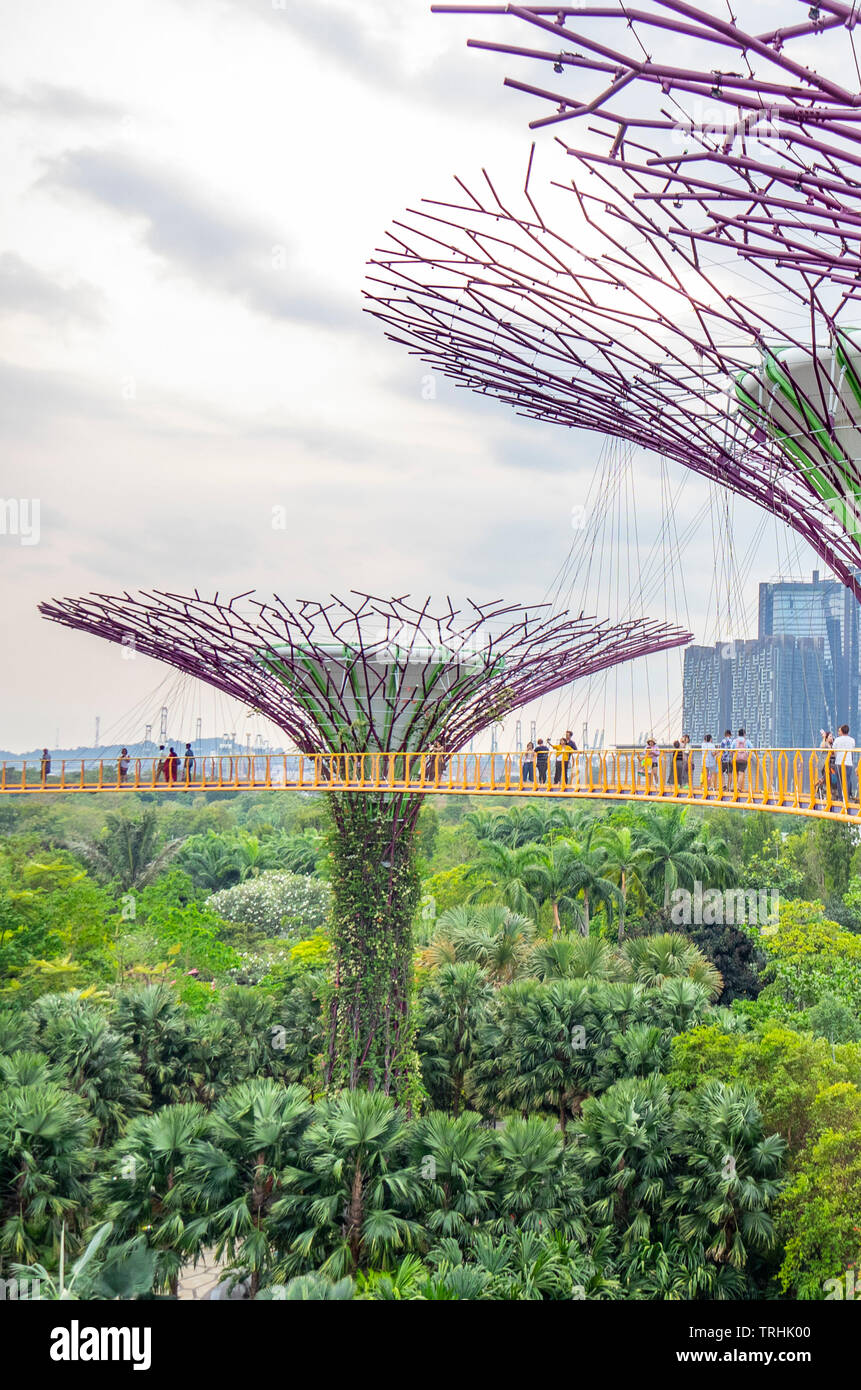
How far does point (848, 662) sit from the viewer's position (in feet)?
216

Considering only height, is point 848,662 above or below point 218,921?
above

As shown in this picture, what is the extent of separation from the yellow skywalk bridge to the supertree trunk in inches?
40.2

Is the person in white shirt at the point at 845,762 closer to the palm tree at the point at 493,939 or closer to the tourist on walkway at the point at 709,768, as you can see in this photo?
the tourist on walkway at the point at 709,768

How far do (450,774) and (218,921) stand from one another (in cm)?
2157

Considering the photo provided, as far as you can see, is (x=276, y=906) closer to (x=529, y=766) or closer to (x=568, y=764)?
(x=529, y=766)

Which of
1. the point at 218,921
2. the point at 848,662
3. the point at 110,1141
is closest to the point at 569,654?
the point at 110,1141

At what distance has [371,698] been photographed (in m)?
20.1

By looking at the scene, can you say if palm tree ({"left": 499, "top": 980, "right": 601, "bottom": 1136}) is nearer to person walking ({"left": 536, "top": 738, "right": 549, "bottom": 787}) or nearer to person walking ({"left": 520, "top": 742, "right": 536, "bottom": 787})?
person walking ({"left": 520, "top": 742, "right": 536, "bottom": 787})

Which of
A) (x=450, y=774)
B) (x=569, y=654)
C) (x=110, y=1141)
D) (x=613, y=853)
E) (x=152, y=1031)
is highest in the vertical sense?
(x=569, y=654)

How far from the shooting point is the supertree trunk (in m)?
19.5

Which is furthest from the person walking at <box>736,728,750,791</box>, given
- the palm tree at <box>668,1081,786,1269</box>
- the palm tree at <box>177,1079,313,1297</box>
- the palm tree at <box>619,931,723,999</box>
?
the palm tree at <box>619,931,723,999</box>

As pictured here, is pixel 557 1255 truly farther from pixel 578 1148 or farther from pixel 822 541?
pixel 822 541
